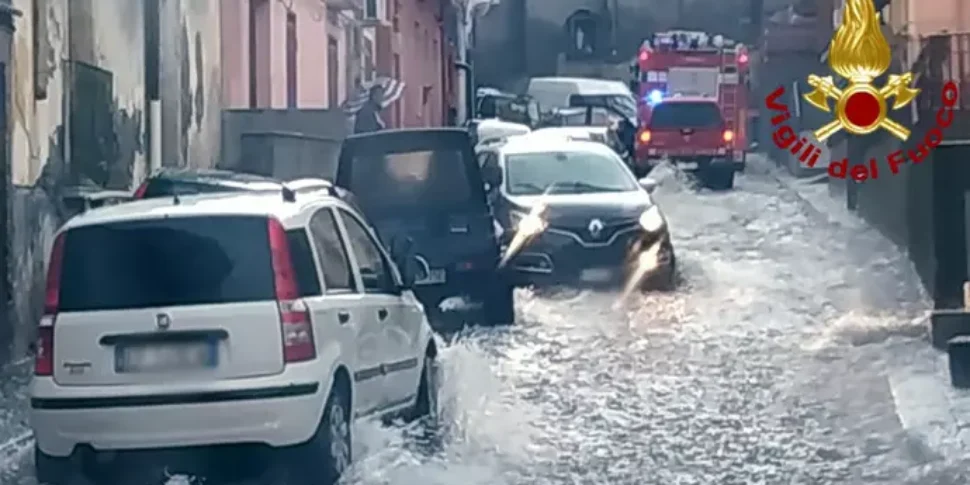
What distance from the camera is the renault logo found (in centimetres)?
846

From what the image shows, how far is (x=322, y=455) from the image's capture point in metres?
8.77

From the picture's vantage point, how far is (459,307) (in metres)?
16.2

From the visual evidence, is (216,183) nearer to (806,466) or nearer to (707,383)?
(707,383)

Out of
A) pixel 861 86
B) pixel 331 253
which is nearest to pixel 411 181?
pixel 861 86

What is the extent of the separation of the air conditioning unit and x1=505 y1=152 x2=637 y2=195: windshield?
12.3 m

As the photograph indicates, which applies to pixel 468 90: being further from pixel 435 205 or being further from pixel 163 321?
pixel 163 321

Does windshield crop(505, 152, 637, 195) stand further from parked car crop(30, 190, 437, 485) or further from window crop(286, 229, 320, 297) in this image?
parked car crop(30, 190, 437, 485)

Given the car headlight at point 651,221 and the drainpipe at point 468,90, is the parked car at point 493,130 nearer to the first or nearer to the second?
the drainpipe at point 468,90

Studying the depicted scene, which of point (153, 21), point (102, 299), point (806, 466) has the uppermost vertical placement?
point (153, 21)

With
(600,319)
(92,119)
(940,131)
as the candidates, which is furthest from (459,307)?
(940,131)

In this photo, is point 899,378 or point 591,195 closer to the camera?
point 899,378

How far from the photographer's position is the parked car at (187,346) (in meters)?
8.45

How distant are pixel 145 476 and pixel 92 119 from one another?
278 inches

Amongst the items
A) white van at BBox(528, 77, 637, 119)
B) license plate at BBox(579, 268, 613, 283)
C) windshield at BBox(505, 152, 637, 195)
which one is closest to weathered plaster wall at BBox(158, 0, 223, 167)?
windshield at BBox(505, 152, 637, 195)
